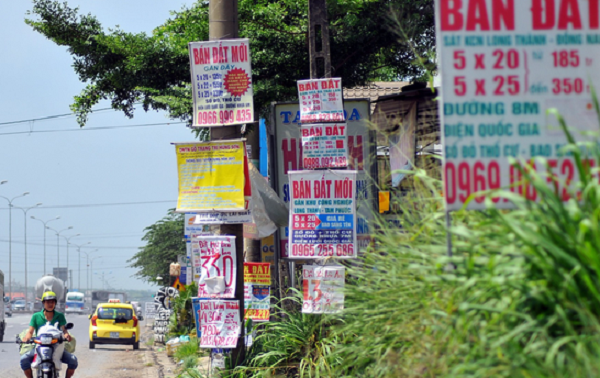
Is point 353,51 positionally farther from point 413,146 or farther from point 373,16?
point 413,146

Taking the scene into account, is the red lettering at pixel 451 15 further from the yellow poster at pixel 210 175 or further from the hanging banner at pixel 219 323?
the hanging banner at pixel 219 323

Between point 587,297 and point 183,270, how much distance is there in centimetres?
3038

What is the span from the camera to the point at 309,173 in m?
9.04

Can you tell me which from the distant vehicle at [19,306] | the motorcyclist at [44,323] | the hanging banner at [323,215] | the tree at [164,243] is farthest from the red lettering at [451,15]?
the distant vehicle at [19,306]

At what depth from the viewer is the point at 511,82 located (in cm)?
438

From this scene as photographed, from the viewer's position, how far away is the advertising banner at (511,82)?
Result: 14.0 feet

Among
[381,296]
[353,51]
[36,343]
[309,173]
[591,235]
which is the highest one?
[353,51]

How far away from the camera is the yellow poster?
887 cm

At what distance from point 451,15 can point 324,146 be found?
4967 millimetres

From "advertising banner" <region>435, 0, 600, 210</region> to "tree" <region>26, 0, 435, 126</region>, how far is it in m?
9.15

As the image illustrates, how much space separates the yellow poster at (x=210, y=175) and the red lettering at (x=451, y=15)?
4806 mm

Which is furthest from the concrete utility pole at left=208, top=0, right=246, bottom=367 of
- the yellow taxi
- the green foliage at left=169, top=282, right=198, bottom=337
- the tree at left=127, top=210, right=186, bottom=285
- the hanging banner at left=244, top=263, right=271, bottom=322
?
the tree at left=127, top=210, right=186, bottom=285

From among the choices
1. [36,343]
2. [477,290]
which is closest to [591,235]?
[477,290]

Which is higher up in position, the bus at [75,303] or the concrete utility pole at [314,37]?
the concrete utility pole at [314,37]
